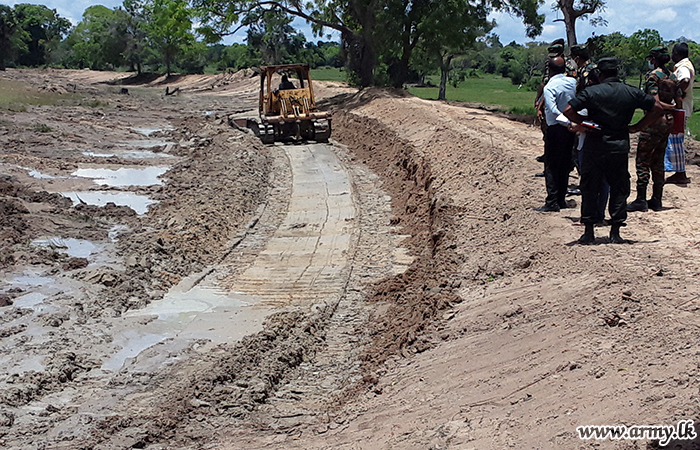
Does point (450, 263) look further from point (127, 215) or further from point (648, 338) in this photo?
point (127, 215)

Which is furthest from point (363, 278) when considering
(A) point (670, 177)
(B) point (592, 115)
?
(A) point (670, 177)

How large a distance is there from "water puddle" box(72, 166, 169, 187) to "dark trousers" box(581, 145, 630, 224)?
1170 centimetres

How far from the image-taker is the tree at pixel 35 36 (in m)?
94.1

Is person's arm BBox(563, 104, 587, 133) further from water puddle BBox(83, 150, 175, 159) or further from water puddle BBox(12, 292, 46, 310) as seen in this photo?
water puddle BBox(83, 150, 175, 159)

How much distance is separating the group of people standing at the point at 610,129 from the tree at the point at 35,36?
303 ft

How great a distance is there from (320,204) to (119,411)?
8992mm

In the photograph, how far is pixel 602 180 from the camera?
783 centimetres

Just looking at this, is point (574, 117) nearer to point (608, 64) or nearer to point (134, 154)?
point (608, 64)

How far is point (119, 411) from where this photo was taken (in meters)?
6.29

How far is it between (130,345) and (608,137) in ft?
17.9

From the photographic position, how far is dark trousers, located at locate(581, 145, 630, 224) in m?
7.66

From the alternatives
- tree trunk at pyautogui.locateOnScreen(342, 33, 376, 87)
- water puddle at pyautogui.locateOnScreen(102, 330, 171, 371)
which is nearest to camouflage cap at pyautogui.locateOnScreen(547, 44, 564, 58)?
water puddle at pyautogui.locateOnScreen(102, 330, 171, 371)

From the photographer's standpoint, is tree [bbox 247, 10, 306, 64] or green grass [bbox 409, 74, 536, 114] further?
tree [bbox 247, 10, 306, 64]

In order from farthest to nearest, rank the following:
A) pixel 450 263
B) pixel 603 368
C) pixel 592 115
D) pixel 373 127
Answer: pixel 373 127
pixel 450 263
pixel 592 115
pixel 603 368
